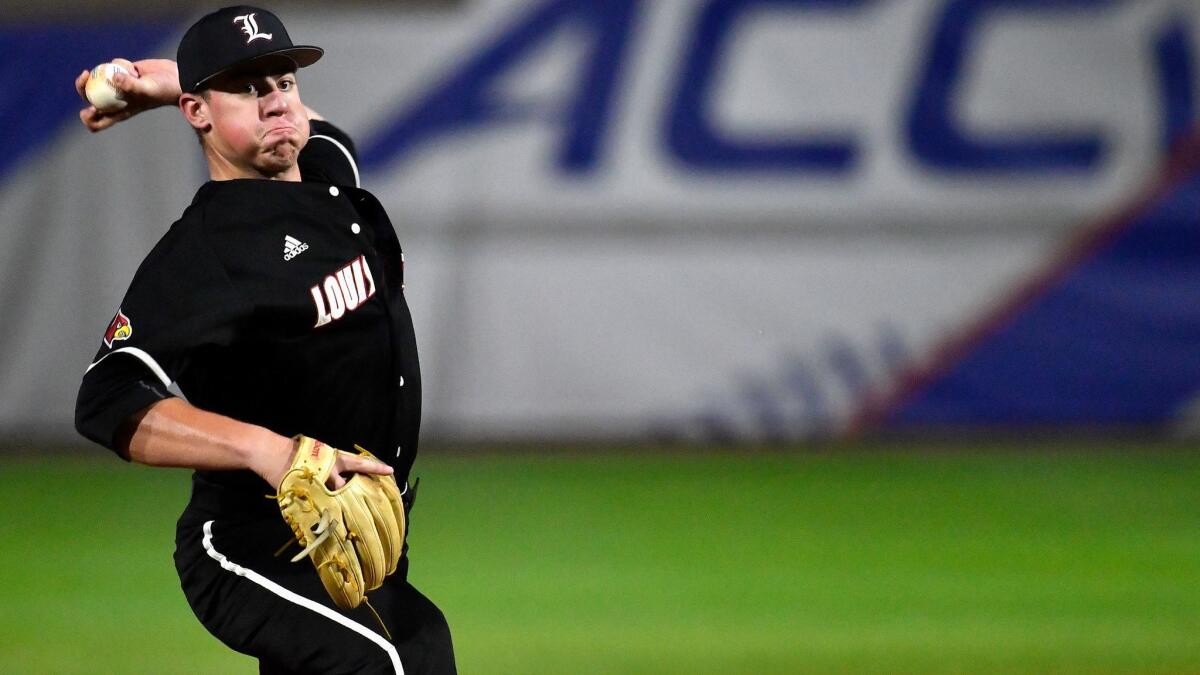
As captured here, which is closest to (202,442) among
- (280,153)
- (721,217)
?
(280,153)

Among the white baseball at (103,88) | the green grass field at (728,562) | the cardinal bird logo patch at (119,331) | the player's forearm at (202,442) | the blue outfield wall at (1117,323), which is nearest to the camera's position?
the player's forearm at (202,442)

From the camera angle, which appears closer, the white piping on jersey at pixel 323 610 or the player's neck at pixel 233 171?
the white piping on jersey at pixel 323 610

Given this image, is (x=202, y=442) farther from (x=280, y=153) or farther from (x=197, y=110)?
(x=197, y=110)

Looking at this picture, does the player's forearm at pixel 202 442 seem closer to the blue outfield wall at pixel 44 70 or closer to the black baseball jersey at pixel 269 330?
the black baseball jersey at pixel 269 330

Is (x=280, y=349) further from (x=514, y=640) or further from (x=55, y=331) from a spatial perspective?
A: (x=55, y=331)

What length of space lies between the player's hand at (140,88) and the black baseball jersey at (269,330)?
1.66 ft

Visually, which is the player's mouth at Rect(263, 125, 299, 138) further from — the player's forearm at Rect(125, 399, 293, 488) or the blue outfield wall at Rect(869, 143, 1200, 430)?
the blue outfield wall at Rect(869, 143, 1200, 430)

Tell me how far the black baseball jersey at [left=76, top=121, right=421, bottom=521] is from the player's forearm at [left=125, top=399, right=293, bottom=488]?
4 centimetres

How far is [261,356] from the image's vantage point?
3459 mm

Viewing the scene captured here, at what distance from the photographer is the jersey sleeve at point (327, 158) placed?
13.2 feet

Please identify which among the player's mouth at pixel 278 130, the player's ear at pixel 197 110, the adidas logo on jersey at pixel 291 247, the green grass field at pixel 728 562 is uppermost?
the player's ear at pixel 197 110

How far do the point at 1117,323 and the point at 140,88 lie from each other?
8146mm

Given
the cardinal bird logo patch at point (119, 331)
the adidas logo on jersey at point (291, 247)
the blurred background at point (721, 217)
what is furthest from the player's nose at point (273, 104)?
the blurred background at point (721, 217)

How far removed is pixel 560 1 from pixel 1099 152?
3.73 m
